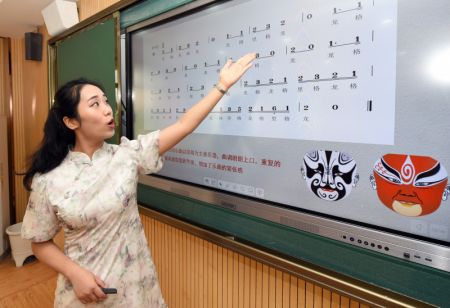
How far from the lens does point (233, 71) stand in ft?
3.61

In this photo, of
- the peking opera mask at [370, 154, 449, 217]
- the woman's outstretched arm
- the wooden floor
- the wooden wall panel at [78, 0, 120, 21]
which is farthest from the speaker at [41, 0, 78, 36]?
the peking opera mask at [370, 154, 449, 217]

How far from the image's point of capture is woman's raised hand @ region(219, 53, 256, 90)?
42.8 inches

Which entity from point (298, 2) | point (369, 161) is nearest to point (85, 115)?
point (298, 2)

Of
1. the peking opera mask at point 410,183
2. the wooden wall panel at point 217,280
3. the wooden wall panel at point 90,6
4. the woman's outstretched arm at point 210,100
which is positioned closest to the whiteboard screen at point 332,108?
the peking opera mask at point 410,183

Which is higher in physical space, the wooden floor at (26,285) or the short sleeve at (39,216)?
the short sleeve at (39,216)

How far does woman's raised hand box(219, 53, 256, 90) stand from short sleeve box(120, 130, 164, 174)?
1.03ft

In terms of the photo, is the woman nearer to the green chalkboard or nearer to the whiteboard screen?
the whiteboard screen

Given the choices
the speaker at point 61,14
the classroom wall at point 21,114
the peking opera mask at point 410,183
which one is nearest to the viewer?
the peking opera mask at point 410,183

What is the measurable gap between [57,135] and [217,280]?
903 millimetres

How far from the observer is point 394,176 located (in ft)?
2.81

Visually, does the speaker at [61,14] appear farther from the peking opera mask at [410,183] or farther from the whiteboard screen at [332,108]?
the peking opera mask at [410,183]

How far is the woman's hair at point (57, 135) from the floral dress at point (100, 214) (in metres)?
0.03

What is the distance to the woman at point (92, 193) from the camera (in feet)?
3.63

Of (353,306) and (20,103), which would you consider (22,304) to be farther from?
(353,306)
